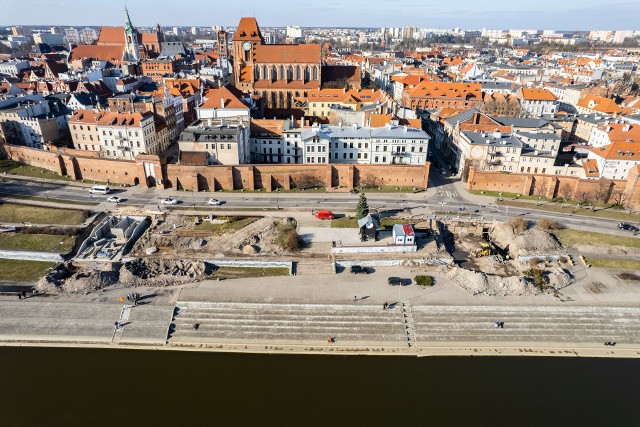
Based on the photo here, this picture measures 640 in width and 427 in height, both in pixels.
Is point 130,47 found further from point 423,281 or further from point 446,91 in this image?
point 423,281

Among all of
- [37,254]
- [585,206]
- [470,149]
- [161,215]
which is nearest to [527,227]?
[585,206]

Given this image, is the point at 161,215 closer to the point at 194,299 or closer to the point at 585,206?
the point at 194,299

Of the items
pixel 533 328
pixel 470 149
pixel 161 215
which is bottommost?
pixel 533 328

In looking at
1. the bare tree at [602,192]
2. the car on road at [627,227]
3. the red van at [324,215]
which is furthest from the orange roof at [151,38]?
the car on road at [627,227]

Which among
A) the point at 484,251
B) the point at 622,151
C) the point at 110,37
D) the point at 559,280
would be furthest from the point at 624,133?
the point at 110,37

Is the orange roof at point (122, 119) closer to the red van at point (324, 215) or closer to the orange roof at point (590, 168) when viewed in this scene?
the red van at point (324, 215)
